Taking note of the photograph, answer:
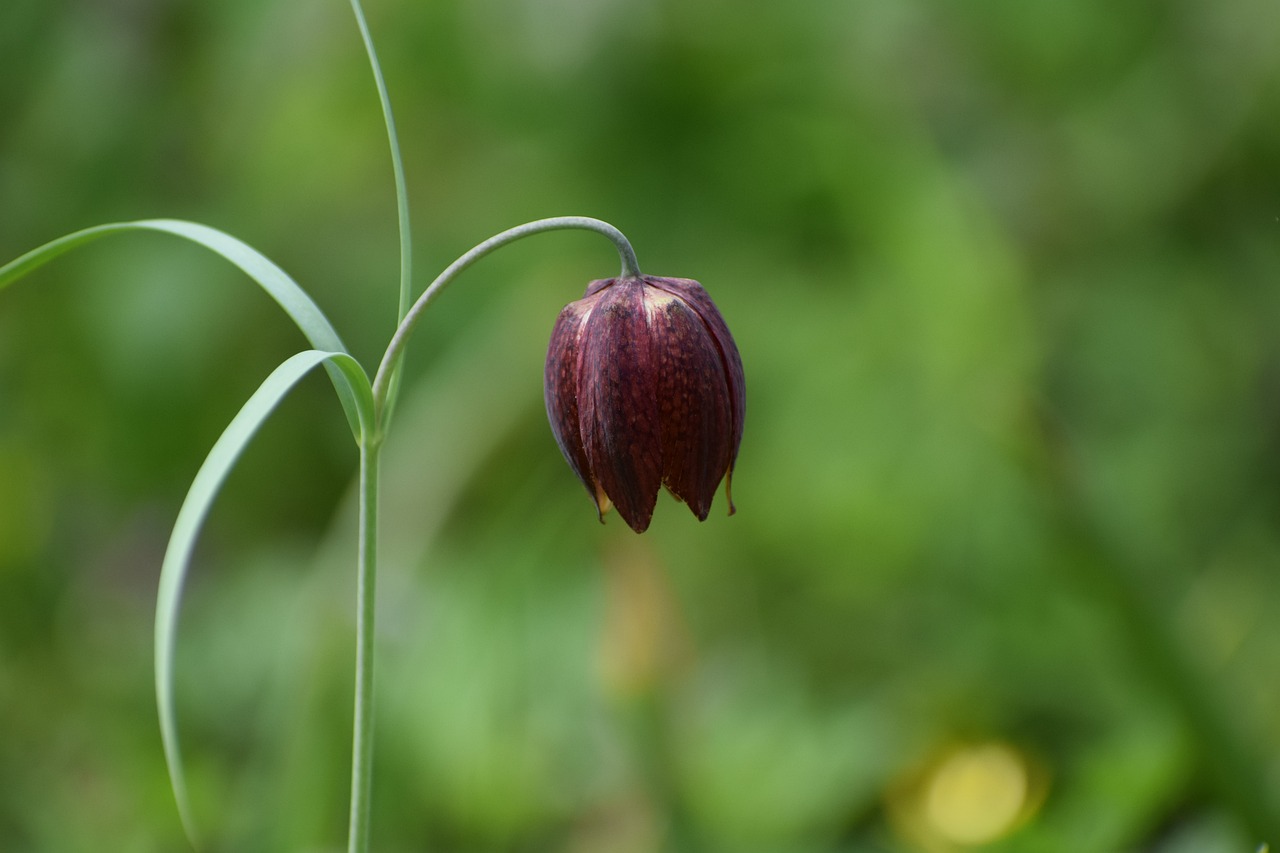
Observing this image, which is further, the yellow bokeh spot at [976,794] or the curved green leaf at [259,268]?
the yellow bokeh spot at [976,794]

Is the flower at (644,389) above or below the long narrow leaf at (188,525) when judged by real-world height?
above

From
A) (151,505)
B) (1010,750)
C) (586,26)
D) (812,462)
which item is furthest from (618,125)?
(1010,750)

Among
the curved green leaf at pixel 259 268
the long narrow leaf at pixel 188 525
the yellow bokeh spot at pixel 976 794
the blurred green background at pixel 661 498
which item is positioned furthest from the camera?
the blurred green background at pixel 661 498

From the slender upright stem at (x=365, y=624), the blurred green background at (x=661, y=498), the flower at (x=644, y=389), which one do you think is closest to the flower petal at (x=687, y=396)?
the flower at (x=644, y=389)

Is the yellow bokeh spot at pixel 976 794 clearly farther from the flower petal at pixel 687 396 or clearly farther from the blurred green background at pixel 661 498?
the flower petal at pixel 687 396

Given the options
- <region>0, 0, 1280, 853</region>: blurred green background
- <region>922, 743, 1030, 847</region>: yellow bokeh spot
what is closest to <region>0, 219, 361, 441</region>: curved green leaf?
<region>0, 0, 1280, 853</region>: blurred green background

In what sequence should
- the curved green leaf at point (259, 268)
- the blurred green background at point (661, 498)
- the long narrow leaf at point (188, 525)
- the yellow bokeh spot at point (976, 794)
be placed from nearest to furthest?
1. the long narrow leaf at point (188, 525)
2. the curved green leaf at point (259, 268)
3. the yellow bokeh spot at point (976, 794)
4. the blurred green background at point (661, 498)

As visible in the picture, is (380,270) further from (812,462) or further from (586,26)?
(812,462)
